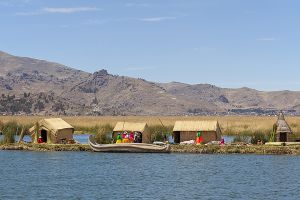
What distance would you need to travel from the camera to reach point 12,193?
115 feet

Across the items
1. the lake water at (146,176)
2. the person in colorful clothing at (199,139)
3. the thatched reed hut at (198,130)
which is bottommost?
the lake water at (146,176)

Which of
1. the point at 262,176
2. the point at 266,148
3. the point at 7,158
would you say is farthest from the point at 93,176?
the point at 266,148

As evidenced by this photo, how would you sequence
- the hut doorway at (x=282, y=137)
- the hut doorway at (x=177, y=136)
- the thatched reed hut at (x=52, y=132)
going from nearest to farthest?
1. the hut doorway at (x=282, y=137)
2. the hut doorway at (x=177, y=136)
3. the thatched reed hut at (x=52, y=132)

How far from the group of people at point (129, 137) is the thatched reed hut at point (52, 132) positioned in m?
5.12

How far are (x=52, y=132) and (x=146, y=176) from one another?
22.6 metres

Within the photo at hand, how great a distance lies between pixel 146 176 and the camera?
140ft

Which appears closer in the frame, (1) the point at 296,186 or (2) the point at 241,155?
(1) the point at 296,186

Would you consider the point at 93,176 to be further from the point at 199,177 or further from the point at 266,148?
the point at 266,148

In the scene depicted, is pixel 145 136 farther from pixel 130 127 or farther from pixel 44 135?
pixel 44 135

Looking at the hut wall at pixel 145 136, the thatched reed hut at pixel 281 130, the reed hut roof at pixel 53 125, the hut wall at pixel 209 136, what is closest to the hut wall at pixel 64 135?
the reed hut roof at pixel 53 125

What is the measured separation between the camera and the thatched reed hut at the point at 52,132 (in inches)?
2486

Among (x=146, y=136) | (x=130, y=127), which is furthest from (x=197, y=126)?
(x=130, y=127)

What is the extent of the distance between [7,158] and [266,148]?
22.6m

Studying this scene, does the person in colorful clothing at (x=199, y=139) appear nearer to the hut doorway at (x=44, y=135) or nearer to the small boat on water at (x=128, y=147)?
the small boat on water at (x=128, y=147)
